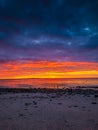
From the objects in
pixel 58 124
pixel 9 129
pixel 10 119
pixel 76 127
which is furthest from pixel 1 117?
pixel 76 127

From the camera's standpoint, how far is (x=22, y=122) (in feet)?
36.7

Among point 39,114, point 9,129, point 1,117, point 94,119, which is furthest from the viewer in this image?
point 39,114

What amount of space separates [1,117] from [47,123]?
2792 mm

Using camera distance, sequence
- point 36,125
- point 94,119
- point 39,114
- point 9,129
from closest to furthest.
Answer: point 9,129 < point 36,125 < point 94,119 < point 39,114

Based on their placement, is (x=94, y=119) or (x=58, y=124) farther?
(x=94, y=119)

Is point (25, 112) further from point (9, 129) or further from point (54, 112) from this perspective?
point (9, 129)

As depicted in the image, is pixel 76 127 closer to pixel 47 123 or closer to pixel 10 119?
pixel 47 123

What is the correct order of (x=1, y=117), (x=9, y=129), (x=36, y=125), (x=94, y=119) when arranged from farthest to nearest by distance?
1. (x=1, y=117)
2. (x=94, y=119)
3. (x=36, y=125)
4. (x=9, y=129)

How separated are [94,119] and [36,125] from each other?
2.98 meters

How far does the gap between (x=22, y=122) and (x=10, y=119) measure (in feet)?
3.15

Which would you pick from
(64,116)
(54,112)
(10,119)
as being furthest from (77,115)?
(10,119)

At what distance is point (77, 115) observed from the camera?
12742mm

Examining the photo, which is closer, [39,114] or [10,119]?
[10,119]

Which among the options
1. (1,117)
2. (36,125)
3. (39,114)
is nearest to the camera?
(36,125)
